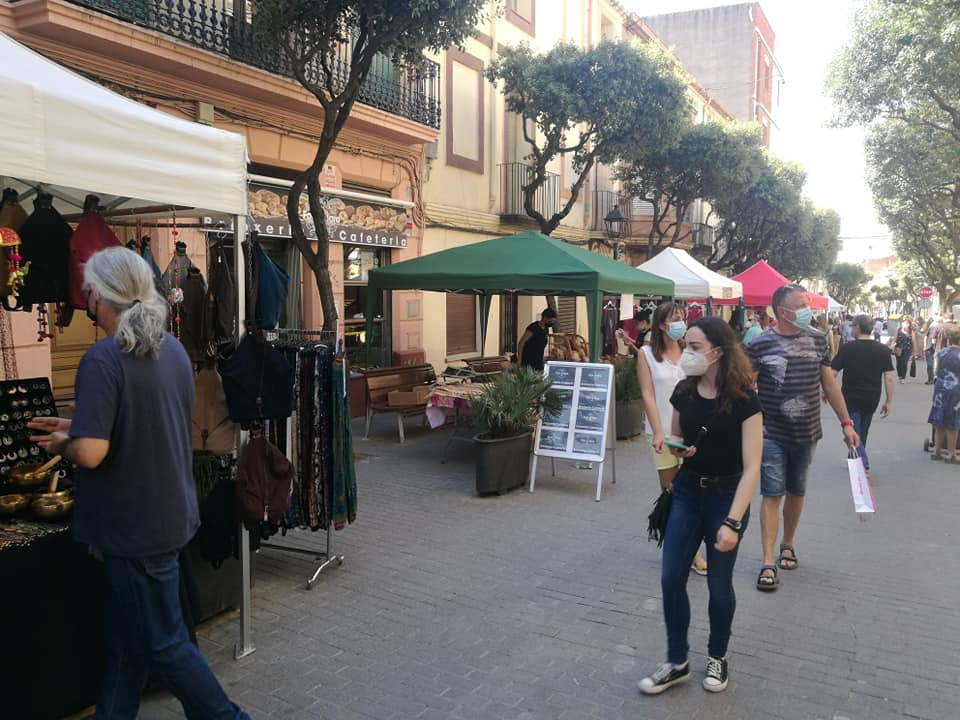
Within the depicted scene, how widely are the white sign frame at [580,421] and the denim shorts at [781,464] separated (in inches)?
92.1

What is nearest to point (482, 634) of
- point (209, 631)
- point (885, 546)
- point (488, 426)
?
point (209, 631)

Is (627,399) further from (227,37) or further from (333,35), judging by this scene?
(227,37)

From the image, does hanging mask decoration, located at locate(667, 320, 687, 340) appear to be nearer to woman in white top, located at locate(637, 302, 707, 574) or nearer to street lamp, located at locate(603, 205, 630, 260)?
woman in white top, located at locate(637, 302, 707, 574)

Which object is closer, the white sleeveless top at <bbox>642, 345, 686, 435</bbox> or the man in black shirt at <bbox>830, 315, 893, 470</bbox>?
the white sleeveless top at <bbox>642, 345, 686, 435</bbox>

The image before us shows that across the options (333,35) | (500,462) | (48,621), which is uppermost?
(333,35)

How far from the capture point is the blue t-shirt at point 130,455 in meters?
2.39

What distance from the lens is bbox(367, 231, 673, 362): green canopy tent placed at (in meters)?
8.23

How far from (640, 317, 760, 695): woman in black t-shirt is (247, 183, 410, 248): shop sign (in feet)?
22.5

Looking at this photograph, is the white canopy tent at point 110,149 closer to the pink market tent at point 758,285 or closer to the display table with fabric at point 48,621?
the display table with fabric at point 48,621

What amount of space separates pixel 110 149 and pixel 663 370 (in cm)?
364

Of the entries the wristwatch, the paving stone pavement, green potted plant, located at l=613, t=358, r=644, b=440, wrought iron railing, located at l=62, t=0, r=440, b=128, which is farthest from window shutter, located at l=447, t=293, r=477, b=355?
the wristwatch

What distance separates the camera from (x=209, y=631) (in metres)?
4.03

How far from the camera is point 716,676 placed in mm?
3449

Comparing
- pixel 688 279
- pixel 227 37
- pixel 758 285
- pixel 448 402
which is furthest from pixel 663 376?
pixel 758 285
